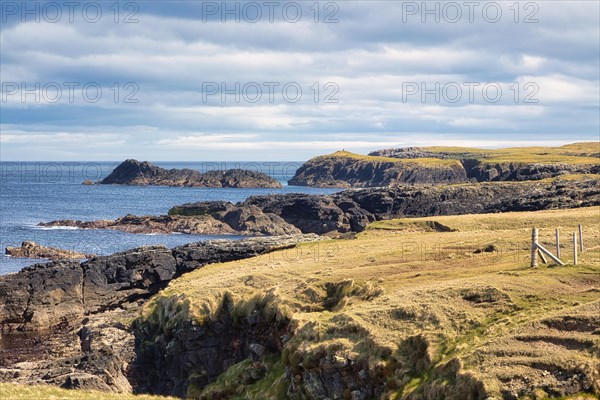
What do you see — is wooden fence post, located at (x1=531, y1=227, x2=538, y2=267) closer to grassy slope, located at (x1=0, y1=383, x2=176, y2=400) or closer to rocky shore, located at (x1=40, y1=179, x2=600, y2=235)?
grassy slope, located at (x1=0, y1=383, x2=176, y2=400)

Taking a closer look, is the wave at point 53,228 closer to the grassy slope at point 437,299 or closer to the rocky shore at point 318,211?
the rocky shore at point 318,211

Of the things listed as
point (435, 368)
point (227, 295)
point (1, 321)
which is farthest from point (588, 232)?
point (1, 321)

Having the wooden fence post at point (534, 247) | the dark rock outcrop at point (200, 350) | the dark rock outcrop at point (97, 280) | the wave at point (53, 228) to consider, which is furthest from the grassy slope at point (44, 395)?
the wave at point (53, 228)

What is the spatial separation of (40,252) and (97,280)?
3318 cm

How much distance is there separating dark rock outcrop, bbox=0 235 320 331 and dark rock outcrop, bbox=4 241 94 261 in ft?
87.7

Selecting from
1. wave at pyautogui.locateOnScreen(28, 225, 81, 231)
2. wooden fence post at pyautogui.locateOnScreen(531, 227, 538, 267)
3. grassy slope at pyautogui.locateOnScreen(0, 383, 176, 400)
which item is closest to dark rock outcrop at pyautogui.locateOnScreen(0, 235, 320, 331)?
wooden fence post at pyautogui.locateOnScreen(531, 227, 538, 267)

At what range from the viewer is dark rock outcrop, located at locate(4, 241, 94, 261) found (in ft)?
321

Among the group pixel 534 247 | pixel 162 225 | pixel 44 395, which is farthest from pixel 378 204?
pixel 44 395

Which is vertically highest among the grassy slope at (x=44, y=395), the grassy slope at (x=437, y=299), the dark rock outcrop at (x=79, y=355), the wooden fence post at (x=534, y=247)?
the wooden fence post at (x=534, y=247)

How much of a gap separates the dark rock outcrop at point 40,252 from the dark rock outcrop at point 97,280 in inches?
1053

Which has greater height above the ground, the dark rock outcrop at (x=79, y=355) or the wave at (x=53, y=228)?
the wave at (x=53, y=228)

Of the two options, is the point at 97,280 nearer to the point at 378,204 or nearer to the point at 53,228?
the point at 53,228

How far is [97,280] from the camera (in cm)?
6938

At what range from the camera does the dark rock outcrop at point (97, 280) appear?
209 feet
